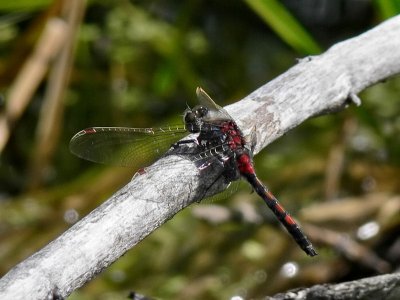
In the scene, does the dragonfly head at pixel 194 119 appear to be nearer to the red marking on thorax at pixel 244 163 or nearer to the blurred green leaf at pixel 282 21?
the red marking on thorax at pixel 244 163

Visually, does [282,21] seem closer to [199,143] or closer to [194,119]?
[194,119]

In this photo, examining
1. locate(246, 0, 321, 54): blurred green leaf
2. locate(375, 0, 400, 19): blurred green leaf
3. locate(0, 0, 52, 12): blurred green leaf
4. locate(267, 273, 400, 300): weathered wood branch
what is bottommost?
locate(267, 273, 400, 300): weathered wood branch

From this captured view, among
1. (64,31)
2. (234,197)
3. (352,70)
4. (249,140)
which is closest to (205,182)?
(249,140)

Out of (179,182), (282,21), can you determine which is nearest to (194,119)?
(179,182)

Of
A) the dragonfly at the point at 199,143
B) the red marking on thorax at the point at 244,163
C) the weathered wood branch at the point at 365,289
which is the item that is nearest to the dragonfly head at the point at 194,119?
the dragonfly at the point at 199,143

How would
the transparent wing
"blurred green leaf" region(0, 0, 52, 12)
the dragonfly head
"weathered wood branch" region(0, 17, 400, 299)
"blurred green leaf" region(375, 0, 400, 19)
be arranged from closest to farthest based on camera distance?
"weathered wood branch" region(0, 17, 400, 299), the transparent wing, the dragonfly head, "blurred green leaf" region(375, 0, 400, 19), "blurred green leaf" region(0, 0, 52, 12)

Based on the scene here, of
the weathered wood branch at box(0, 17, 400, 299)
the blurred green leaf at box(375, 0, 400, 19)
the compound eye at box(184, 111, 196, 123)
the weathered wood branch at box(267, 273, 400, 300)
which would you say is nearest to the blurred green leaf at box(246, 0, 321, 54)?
the blurred green leaf at box(375, 0, 400, 19)

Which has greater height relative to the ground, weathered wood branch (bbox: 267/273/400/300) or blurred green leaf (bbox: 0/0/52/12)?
blurred green leaf (bbox: 0/0/52/12)

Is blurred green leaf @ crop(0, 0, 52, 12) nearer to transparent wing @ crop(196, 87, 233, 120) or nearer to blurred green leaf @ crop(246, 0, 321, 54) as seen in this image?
blurred green leaf @ crop(246, 0, 321, 54)
